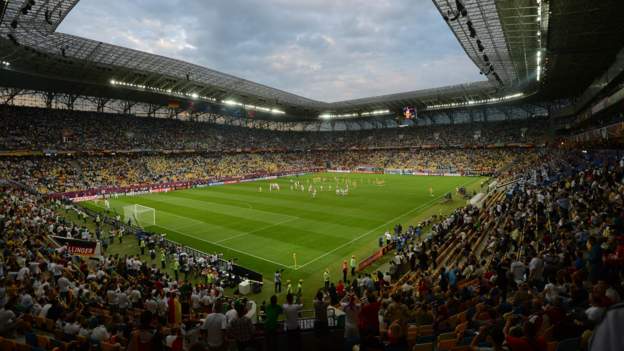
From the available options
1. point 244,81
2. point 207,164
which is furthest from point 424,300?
point 207,164

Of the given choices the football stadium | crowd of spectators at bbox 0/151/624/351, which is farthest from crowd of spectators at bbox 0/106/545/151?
crowd of spectators at bbox 0/151/624/351

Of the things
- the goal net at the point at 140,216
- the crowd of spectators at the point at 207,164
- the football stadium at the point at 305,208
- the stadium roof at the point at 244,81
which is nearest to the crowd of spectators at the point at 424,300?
the football stadium at the point at 305,208

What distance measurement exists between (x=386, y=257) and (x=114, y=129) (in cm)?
5953

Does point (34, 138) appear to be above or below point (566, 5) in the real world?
below

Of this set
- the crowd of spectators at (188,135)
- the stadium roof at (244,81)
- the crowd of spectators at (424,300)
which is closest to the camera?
the crowd of spectators at (424,300)

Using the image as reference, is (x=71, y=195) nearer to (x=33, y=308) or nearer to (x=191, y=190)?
(x=191, y=190)

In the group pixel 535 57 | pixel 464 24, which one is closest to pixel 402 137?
pixel 535 57

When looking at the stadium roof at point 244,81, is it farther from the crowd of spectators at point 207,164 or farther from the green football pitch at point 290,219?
the green football pitch at point 290,219

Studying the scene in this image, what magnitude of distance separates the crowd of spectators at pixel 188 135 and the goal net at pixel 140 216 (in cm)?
2721

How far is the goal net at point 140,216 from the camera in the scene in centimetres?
3259

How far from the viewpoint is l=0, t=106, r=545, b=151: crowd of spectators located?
53.5 m

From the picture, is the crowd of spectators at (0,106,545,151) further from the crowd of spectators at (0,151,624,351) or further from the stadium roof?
the crowd of spectators at (0,151,624,351)

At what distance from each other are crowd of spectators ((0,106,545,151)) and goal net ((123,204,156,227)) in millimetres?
27214

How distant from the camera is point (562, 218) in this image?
14852mm
